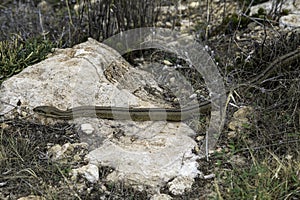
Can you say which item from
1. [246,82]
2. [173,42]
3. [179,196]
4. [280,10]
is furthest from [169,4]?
[179,196]

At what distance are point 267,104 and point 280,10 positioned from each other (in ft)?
5.61

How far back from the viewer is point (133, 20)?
5.16 m

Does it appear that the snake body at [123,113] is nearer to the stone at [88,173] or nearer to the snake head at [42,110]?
the snake head at [42,110]

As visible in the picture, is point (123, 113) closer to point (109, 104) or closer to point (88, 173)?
point (109, 104)

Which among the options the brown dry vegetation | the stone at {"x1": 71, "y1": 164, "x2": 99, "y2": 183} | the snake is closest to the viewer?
the brown dry vegetation

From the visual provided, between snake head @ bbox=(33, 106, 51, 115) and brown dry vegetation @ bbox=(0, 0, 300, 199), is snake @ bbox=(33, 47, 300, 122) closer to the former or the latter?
snake head @ bbox=(33, 106, 51, 115)

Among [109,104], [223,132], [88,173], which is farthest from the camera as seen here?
[109,104]

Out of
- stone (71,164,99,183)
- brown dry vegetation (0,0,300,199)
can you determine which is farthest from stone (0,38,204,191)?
brown dry vegetation (0,0,300,199)

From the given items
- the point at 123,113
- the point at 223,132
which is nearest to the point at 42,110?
the point at 123,113

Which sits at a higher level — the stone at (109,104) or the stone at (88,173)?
the stone at (109,104)

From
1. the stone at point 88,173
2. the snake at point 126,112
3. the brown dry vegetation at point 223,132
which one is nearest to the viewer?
the brown dry vegetation at point 223,132

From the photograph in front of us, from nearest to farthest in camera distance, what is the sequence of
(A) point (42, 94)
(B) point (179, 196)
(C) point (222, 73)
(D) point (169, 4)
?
1. (B) point (179, 196)
2. (A) point (42, 94)
3. (C) point (222, 73)
4. (D) point (169, 4)

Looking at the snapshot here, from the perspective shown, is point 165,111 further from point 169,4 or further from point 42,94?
point 169,4

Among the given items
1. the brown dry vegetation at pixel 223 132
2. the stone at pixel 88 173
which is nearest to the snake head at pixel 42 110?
the brown dry vegetation at pixel 223 132
